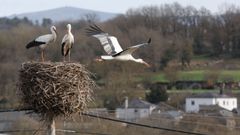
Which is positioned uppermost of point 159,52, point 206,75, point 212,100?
point 159,52

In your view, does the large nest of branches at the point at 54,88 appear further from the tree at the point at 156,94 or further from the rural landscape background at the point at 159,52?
the tree at the point at 156,94

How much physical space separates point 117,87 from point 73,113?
55188 mm

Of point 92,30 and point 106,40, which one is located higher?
point 92,30

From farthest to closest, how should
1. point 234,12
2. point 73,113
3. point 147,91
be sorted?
point 234,12 < point 147,91 < point 73,113

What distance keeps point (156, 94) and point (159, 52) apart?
8421 millimetres

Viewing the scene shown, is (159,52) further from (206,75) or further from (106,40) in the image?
(106,40)

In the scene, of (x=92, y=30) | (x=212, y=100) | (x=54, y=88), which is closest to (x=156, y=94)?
(x=212, y=100)

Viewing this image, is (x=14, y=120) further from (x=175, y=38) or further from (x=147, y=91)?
(x=175, y=38)

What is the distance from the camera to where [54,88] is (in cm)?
1180

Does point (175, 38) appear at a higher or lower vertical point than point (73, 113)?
higher

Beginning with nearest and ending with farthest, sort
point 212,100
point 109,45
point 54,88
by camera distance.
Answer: point 54,88 < point 109,45 < point 212,100

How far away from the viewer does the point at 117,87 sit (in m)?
67.0

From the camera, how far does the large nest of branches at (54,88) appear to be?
463 inches

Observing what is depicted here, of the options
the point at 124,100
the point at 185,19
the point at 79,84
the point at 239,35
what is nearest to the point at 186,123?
the point at 79,84
